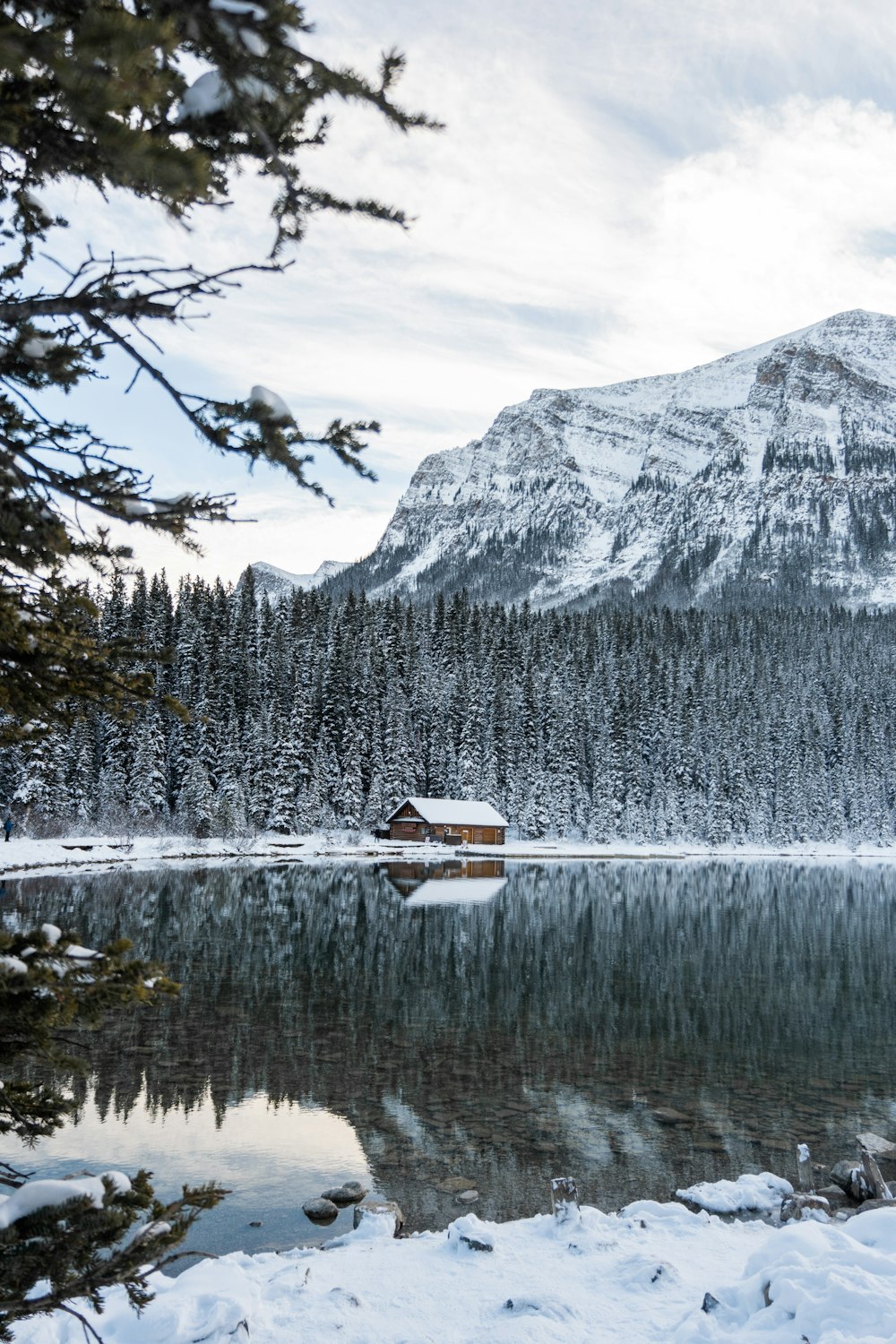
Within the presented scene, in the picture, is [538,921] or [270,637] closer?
[538,921]

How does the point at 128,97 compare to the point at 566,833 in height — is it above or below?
above

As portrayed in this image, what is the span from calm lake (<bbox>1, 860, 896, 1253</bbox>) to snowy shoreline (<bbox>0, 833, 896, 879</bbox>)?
34.4 ft

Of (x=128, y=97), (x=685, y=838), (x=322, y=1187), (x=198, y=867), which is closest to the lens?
(x=128, y=97)

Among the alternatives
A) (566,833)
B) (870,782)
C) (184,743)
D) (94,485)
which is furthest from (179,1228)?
(870,782)

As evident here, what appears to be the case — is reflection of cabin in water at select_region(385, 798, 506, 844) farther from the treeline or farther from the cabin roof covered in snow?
the treeline

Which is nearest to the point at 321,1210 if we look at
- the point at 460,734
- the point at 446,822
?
the point at 446,822

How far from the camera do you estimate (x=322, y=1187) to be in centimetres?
1173

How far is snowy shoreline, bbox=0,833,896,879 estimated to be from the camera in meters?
48.8

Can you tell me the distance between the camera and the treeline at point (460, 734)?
70.3 metres

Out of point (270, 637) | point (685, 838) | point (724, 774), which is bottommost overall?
point (685, 838)

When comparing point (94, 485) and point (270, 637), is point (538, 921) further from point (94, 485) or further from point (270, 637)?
point (270, 637)

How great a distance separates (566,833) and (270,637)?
125 feet

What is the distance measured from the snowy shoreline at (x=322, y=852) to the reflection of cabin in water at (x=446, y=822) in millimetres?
1506

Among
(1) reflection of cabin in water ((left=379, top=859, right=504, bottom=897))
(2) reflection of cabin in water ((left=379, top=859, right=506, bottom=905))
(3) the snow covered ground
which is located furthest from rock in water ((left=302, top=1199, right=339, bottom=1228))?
(1) reflection of cabin in water ((left=379, top=859, right=504, bottom=897))
